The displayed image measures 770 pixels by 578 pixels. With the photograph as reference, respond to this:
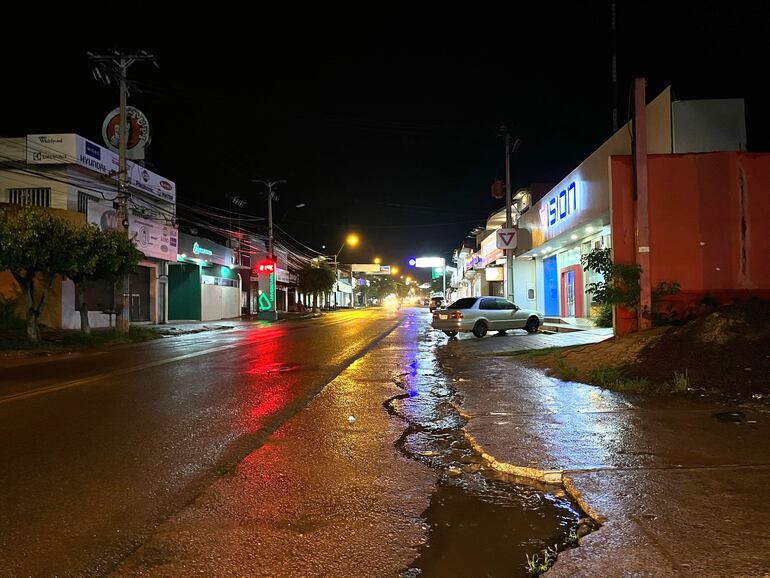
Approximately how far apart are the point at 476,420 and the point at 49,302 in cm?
2358

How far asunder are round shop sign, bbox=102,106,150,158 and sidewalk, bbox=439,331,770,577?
2429 centimetres

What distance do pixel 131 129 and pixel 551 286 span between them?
→ 23688 millimetres

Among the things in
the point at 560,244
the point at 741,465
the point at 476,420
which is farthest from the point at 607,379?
the point at 560,244

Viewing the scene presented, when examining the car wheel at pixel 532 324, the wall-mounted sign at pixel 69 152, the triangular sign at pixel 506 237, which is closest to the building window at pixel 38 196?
the wall-mounted sign at pixel 69 152

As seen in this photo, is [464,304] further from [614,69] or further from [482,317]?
[614,69]

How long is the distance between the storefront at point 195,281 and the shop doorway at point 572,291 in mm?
22543

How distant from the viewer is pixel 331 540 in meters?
A: 3.72

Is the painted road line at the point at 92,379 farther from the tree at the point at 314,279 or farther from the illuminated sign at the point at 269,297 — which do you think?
→ the tree at the point at 314,279

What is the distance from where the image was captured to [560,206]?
22.6 meters

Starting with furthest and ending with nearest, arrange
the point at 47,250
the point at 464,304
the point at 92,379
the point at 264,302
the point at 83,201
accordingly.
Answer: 1. the point at 264,302
2. the point at 83,201
3. the point at 464,304
4. the point at 47,250
5. the point at 92,379

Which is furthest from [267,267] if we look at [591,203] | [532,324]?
[591,203]

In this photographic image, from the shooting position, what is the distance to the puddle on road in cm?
342

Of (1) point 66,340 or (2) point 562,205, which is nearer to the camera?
(1) point 66,340

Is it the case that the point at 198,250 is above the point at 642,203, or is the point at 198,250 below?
above
